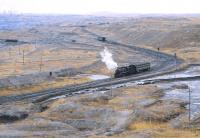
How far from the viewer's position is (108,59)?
9638cm

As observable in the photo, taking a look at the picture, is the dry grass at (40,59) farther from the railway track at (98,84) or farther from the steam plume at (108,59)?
the railway track at (98,84)

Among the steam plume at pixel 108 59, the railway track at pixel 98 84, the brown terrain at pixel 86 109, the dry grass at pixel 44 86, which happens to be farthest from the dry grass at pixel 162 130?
the steam plume at pixel 108 59

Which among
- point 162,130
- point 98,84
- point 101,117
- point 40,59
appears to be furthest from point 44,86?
point 40,59

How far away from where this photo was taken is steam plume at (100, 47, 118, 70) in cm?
8630

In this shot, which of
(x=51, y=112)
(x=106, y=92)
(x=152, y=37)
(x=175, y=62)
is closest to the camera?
(x=51, y=112)

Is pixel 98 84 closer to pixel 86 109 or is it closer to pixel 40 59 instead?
pixel 86 109

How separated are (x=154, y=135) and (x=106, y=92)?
2097cm

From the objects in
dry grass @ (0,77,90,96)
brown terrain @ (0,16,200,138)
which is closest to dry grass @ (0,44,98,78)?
brown terrain @ (0,16,200,138)

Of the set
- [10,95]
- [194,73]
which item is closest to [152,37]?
[194,73]

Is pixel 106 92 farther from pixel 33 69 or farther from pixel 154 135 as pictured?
pixel 33 69

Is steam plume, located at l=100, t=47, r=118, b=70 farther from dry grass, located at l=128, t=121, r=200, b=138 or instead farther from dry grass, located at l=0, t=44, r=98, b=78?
dry grass, located at l=128, t=121, r=200, b=138

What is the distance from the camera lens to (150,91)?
59531 mm

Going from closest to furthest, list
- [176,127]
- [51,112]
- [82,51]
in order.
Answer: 1. [176,127]
2. [51,112]
3. [82,51]

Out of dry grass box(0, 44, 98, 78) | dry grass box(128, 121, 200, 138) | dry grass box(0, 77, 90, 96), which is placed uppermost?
dry grass box(0, 44, 98, 78)
